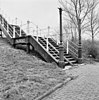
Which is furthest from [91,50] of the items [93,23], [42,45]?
[93,23]

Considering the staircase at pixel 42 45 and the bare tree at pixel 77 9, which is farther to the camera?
the bare tree at pixel 77 9

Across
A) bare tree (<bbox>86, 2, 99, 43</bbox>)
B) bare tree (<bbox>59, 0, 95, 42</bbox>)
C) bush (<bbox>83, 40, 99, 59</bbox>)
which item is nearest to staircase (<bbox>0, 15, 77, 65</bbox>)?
bush (<bbox>83, 40, 99, 59</bbox>)

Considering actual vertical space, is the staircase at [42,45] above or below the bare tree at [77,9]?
below

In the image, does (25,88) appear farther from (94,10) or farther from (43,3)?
(94,10)

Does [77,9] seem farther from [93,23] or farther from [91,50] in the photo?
[91,50]

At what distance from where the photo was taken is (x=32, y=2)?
55.0 ft

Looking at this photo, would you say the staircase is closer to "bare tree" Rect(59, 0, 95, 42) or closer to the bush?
the bush

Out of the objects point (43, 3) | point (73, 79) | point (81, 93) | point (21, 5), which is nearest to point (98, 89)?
point (81, 93)

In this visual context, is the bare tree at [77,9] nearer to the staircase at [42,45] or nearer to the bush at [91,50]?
the bush at [91,50]

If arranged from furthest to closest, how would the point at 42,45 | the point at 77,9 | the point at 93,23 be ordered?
the point at 93,23
the point at 77,9
the point at 42,45

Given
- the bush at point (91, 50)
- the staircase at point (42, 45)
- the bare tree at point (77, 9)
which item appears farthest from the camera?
the bare tree at point (77, 9)

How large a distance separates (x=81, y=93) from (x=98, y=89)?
699 mm

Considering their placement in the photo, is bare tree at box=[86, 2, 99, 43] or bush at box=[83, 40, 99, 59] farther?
bare tree at box=[86, 2, 99, 43]

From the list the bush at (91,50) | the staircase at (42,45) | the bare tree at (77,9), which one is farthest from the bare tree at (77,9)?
the staircase at (42,45)
